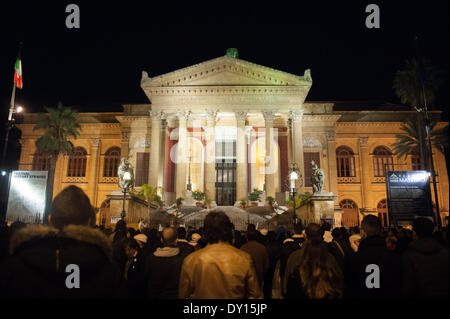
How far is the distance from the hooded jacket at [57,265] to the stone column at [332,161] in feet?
106

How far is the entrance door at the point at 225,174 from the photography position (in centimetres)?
3234

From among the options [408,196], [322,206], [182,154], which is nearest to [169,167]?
[182,154]

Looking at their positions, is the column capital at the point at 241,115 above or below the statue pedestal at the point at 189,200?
above

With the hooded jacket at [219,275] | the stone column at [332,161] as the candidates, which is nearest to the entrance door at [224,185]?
the stone column at [332,161]

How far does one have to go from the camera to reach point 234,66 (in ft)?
101

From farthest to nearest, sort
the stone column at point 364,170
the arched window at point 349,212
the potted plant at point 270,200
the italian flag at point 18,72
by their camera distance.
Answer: the stone column at point 364,170
the arched window at point 349,212
the potted plant at point 270,200
the italian flag at point 18,72

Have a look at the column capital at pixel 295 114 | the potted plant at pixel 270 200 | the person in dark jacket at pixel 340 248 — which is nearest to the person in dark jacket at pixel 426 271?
the person in dark jacket at pixel 340 248

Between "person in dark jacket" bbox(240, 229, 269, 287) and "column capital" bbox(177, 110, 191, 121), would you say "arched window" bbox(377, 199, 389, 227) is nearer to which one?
"column capital" bbox(177, 110, 191, 121)

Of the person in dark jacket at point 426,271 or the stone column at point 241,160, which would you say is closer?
the person in dark jacket at point 426,271

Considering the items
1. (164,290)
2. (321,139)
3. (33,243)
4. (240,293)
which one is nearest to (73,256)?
(33,243)

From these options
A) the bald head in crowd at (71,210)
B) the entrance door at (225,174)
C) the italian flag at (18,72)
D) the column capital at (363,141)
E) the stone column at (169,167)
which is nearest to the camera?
the bald head in crowd at (71,210)

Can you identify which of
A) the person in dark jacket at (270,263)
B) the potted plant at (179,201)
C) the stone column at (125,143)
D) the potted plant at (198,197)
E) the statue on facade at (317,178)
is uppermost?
the stone column at (125,143)

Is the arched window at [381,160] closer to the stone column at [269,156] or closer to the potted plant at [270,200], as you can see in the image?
the stone column at [269,156]

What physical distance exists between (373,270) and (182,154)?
88.1 ft
